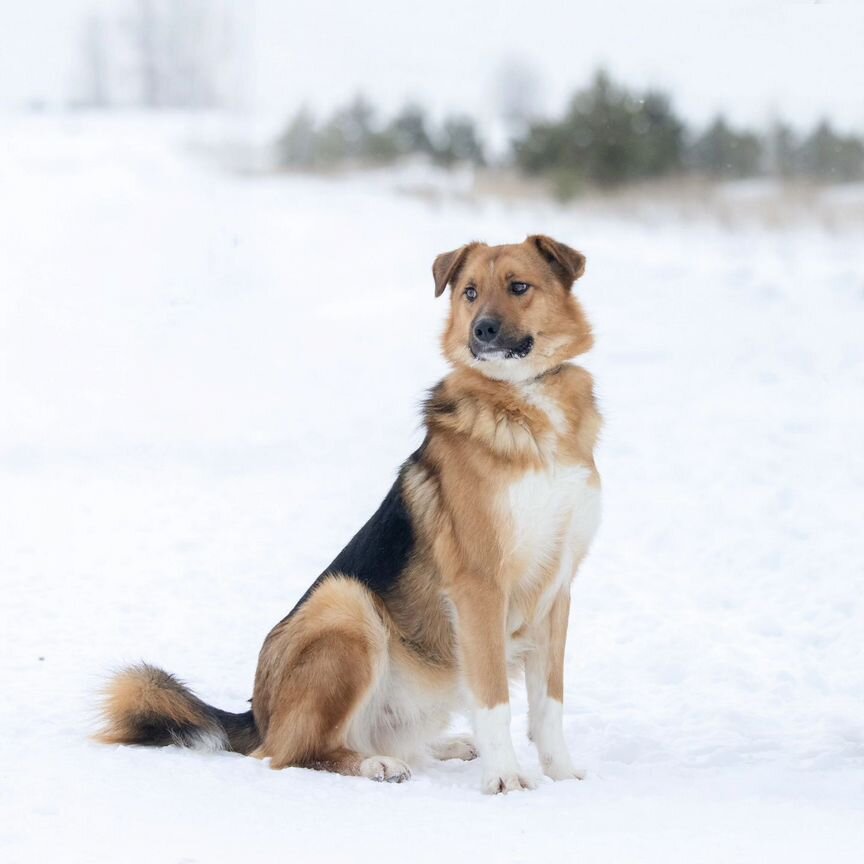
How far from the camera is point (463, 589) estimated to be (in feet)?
13.5

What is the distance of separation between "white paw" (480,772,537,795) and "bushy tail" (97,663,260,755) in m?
0.92

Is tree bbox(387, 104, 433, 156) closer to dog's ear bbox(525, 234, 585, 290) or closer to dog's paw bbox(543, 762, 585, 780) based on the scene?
dog's ear bbox(525, 234, 585, 290)

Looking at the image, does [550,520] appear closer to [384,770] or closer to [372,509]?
[384,770]

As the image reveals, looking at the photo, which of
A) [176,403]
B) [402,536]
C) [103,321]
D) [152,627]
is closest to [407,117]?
[103,321]

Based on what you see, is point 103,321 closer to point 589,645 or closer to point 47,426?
point 47,426

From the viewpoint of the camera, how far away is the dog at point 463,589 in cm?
411

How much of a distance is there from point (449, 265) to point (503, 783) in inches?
81.6

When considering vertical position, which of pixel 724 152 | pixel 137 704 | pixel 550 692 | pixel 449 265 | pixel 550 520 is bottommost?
pixel 550 692

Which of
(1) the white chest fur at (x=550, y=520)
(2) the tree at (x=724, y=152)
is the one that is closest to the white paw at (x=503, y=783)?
(1) the white chest fur at (x=550, y=520)

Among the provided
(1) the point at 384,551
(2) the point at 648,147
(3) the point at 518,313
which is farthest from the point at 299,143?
(1) the point at 384,551

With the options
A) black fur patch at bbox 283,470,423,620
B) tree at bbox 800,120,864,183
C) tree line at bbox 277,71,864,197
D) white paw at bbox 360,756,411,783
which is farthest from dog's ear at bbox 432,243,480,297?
tree at bbox 800,120,864,183

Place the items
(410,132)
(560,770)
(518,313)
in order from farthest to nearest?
(410,132), (518,313), (560,770)

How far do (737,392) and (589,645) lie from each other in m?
4.79

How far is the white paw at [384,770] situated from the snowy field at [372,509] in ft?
0.26
